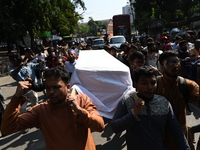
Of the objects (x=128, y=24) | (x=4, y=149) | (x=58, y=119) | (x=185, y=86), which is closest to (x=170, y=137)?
(x=185, y=86)

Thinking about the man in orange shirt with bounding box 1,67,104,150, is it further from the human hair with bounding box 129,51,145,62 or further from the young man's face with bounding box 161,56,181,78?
the human hair with bounding box 129,51,145,62

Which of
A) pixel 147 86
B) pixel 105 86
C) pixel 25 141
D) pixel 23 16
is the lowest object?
pixel 25 141

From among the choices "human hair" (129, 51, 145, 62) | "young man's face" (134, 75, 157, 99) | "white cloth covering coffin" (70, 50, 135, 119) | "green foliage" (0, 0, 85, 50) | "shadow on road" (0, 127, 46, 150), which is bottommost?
"shadow on road" (0, 127, 46, 150)

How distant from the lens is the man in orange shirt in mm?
1641

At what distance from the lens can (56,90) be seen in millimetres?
1711

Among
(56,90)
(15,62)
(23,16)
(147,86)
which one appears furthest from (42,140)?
(23,16)

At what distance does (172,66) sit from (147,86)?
602 mm

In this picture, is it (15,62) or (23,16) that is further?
(23,16)

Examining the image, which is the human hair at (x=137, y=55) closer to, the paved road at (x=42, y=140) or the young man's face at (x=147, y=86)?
Answer: the paved road at (x=42, y=140)

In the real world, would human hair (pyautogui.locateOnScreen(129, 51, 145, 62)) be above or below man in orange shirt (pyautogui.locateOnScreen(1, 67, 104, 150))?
above

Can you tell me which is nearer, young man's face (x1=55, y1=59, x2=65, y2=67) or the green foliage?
young man's face (x1=55, y1=59, x2=65, y2=67)

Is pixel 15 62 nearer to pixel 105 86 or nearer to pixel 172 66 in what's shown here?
pixel 105 86

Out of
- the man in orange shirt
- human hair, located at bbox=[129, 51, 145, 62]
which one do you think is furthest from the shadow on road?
human hair, located at bbox=[129, 51, 145, 62]

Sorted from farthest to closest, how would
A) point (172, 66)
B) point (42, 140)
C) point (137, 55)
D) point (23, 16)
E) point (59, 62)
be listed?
1. point (23, 16)
2. point (42, 140)
3. point (59, 62)
4. point (137, 55)
5. point (172, 66)
